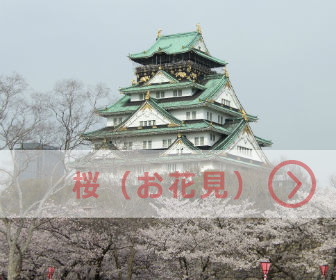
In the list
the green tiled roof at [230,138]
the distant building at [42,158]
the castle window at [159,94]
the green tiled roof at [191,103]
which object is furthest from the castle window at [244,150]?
the distant building at [42,158]

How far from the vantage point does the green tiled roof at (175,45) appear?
7675cm

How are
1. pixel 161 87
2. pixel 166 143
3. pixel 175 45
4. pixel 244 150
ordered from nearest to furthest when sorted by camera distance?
pixel 166 143, pixel 244 150, pixel 161 87, pixel 175 45

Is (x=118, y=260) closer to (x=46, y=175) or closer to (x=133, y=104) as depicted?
(x=46, y=175)

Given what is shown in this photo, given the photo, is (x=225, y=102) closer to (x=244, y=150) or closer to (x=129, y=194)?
(x=244, y=150)

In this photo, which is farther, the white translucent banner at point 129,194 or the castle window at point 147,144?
the castle window at point 147,144

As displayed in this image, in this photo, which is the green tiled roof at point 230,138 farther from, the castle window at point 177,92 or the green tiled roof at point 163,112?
the castle window at point 177,92

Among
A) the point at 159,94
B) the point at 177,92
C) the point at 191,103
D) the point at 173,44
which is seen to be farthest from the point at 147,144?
the point at 173,44

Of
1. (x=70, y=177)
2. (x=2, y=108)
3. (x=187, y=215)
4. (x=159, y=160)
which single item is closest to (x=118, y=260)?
(x=187, y=215)

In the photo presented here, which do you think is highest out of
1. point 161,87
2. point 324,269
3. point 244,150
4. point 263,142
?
point 161,87

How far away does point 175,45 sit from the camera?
7844 cm

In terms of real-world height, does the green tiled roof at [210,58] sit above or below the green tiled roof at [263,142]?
above

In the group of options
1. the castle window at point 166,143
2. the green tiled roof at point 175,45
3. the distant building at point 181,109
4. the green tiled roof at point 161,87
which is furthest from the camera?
the green tiled roof at point 175,45

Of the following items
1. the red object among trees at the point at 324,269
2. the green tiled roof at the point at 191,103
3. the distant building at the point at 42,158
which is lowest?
the red object among trees at the point at 324,269

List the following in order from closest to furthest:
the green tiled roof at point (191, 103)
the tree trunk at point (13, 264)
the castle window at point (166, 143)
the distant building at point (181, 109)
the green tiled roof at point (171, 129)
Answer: the tree trunk at point (13, 264) < the green tiled roof at point (171, 129) < the distant building at point (181, 109) < the castle window at point (166, 143) < the green tiled roof at point (191, 103)
